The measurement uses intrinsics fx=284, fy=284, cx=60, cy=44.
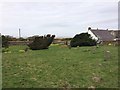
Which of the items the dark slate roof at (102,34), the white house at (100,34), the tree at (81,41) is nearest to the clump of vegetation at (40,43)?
the tree at (81,41)

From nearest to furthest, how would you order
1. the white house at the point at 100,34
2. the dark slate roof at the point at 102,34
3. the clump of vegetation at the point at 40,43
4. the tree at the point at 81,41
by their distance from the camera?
the clump of vegetation at the point at 40,43
the tree at the point at 81,41
the white house at the point at 100,34
the dark slate roof at the point at 102,34

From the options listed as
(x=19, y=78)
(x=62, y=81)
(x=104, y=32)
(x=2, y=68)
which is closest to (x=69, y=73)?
(x=62, y=81)

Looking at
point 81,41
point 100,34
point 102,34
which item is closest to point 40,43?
point 81,41

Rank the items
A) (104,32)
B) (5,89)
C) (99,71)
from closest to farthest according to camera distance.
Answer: (5,89)
(99,71)
(104,32)

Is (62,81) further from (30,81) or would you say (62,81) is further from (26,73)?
(26,73)

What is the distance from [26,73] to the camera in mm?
11125

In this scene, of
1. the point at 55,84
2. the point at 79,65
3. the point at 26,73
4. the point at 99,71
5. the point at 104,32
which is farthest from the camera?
the point at 104,32

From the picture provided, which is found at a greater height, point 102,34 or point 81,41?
point 102,34

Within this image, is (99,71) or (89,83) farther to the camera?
(99,71)

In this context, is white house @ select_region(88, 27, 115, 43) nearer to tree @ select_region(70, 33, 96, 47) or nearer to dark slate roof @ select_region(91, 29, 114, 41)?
dark slate roof @ select_region(91, 29, 114, 41)

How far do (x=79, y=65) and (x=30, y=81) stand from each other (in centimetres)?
412

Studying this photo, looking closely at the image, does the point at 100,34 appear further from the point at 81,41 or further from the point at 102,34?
the point at 81,41

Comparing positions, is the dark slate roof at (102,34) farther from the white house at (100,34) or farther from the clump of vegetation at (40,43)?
the clump of vegetation at (40,43)

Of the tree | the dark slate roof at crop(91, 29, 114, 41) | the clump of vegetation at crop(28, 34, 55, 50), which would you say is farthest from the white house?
the clump of vegetation at crop(28, 34, 55, 50)
